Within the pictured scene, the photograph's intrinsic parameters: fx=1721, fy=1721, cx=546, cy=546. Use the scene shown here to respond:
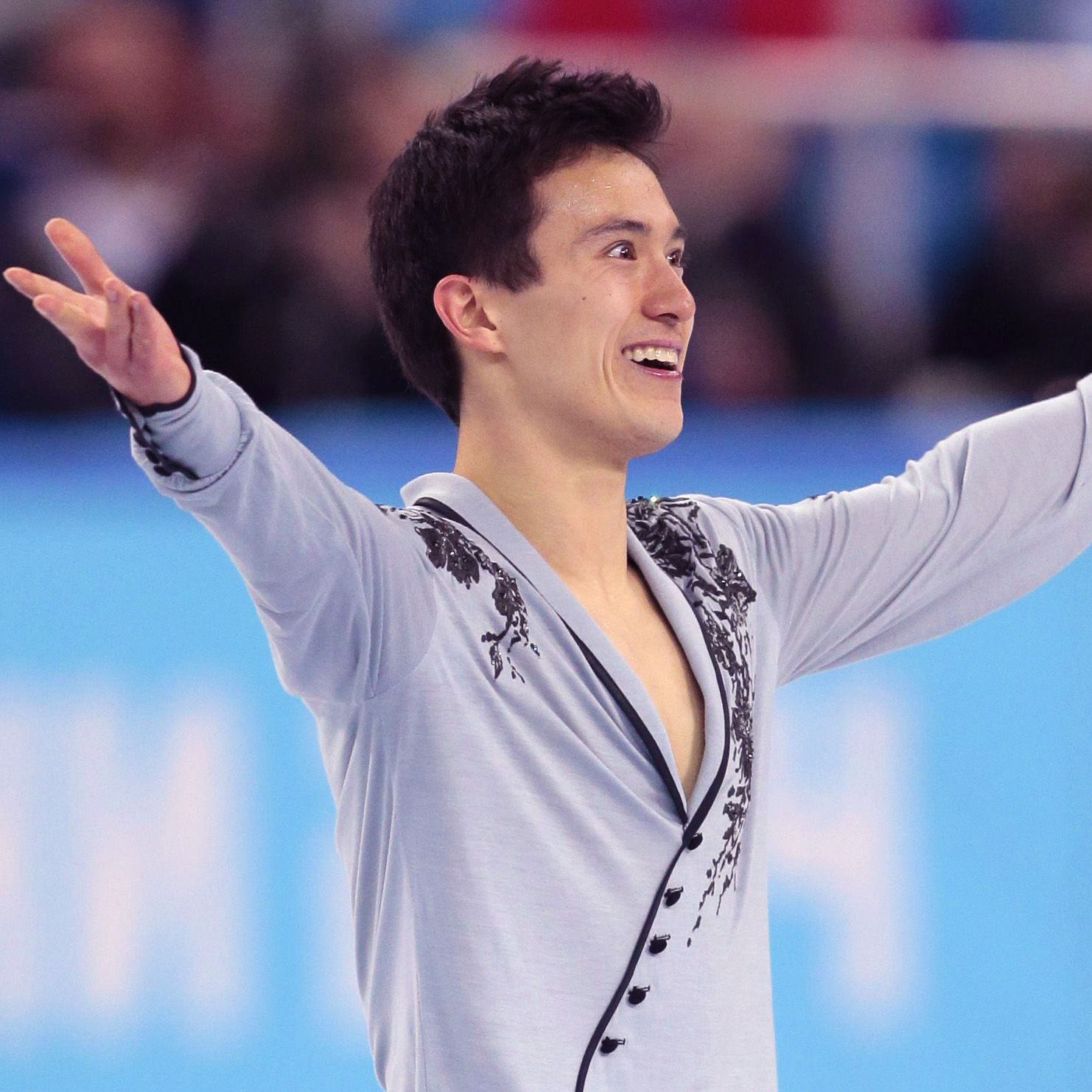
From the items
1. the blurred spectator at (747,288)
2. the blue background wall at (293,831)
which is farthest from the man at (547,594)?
the blurred spectator at (747,288)

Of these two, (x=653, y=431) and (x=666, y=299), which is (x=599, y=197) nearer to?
A: (x=666, y=299)

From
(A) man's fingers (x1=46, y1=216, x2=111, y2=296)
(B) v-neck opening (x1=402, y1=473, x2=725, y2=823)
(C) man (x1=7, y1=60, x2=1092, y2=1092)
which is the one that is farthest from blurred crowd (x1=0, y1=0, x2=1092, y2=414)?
(A) man's fingers (x1=46, y1=216, x2=111, y2=296)

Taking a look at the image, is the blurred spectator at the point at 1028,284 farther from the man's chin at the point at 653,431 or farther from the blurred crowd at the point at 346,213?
the man's chin at the point at 653,431

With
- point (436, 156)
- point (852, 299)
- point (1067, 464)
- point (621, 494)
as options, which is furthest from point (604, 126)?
point (852, 299)

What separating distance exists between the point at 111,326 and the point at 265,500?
22 centimetres

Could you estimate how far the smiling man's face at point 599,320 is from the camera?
7.09ft

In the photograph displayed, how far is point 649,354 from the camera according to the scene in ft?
7.21

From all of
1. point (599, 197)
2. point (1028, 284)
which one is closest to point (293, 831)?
point (599, 197)

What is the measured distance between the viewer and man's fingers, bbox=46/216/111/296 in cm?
152

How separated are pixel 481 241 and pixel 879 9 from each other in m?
2.99

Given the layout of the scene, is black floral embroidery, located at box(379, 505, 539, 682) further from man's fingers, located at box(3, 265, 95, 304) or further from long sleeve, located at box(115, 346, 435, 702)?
man's fingers, located at box(3, 265, 95, 304)

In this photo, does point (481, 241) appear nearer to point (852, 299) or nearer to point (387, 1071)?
point (387, 1071)

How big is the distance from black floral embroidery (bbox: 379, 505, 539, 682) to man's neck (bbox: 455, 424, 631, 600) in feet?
0.42

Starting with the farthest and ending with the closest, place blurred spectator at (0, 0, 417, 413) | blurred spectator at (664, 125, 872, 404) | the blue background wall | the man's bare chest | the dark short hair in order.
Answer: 1. blurred spectator at (664, 125, 872, 404)
2. blurred spectator at (0, 0, 417, 413)
3. the blue background wall
4. the dark short hair
5. the man's bare chest
